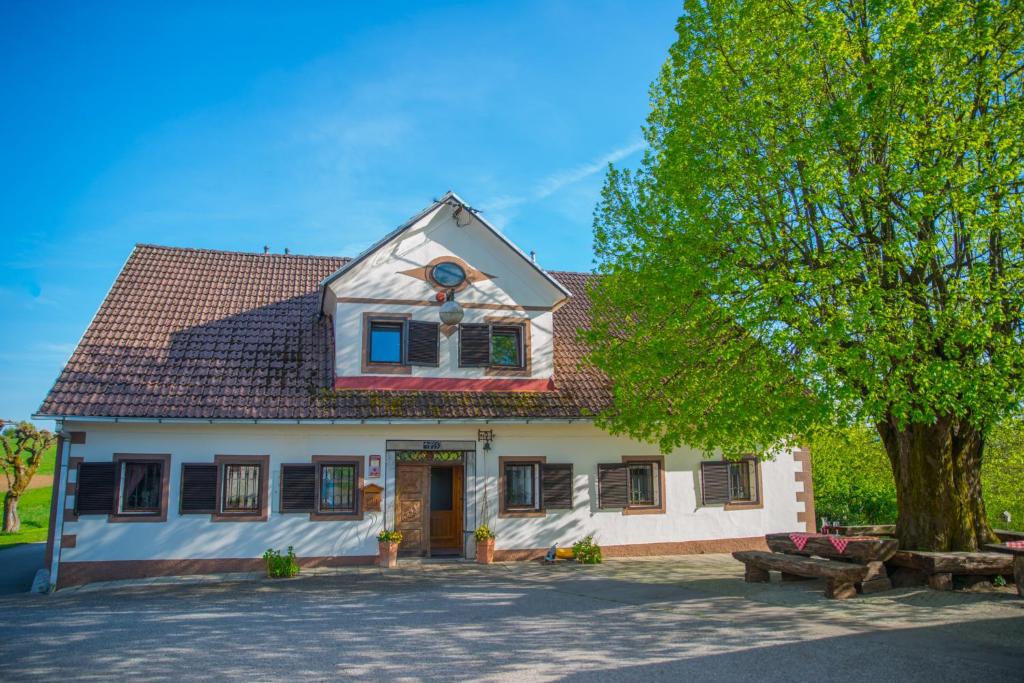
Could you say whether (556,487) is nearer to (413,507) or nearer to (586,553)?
(586,553)

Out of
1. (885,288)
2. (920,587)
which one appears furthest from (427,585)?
(885,288)

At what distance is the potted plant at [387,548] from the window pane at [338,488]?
906mm

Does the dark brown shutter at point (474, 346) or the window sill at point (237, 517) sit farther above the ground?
the dark brown shutter at point (474, 346)

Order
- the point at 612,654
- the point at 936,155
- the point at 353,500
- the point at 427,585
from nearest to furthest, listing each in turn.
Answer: the point at 612,654
the point at 936,155
the point at 427,585
the point at 353,500

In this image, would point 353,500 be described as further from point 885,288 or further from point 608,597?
point 885,288

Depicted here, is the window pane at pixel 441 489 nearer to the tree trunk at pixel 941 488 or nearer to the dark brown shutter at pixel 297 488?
the dark brown shutter at pixel 297 488

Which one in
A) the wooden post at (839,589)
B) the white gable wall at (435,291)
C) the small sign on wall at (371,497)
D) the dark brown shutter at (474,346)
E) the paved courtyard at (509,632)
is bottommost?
the paved courtyard at (509,632)

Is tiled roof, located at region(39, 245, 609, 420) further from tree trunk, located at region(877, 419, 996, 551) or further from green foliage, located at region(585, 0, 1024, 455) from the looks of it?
tree trunk, located at region(877, 419, 996, 551)

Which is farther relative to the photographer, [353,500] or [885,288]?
[353,500]

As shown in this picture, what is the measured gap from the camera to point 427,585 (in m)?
14.2

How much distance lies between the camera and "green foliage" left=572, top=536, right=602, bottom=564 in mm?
17141

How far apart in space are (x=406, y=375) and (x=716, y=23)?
Answer: 9.69 metres

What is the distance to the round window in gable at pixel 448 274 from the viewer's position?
18.2m

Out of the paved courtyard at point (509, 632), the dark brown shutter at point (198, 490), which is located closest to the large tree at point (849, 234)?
the paved courtyard at point (509, 632)
